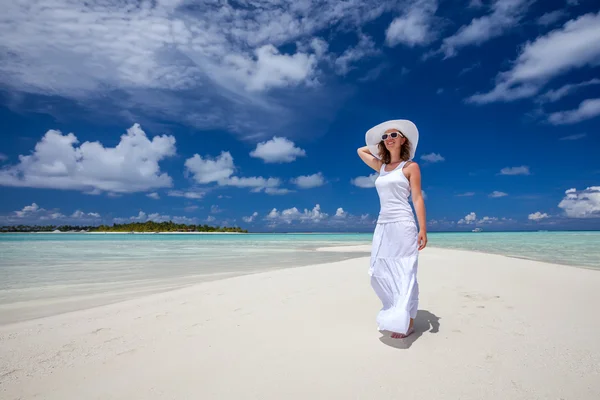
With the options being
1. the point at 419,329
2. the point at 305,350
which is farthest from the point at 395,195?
the point at 305,350

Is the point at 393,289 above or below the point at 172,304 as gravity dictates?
above

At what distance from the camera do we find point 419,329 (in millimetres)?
4164

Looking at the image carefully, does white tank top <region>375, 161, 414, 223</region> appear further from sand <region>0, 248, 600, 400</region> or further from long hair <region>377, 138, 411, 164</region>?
sand <region>0, 248, 600, 400</region>

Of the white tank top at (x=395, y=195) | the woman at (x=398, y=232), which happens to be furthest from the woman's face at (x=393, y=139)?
the white tank top at (x=395, y=195)

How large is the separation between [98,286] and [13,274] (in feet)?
14.1

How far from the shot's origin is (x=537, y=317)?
4555 mm

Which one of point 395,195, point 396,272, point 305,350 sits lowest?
point 305,350

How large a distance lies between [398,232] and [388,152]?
3.43ft

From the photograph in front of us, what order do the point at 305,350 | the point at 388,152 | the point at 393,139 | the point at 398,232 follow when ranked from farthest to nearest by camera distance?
the point at 388,152 → the point at 393,139 → the point at 398,232 → the point at 305,350

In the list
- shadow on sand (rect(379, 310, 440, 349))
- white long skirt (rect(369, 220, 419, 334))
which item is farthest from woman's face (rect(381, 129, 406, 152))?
shadow on sand (rect(379, 310, 440, 349))

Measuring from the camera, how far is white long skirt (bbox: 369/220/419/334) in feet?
12.0

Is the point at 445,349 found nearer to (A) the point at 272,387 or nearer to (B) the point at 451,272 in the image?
(A) the point at 272,387

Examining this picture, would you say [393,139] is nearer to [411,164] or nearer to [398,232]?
[411,164]

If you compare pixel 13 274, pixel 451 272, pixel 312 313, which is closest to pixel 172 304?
pixel 312 313
